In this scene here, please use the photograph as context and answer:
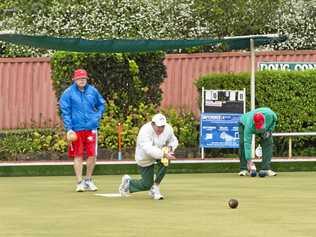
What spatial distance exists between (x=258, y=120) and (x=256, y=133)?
1.44ft

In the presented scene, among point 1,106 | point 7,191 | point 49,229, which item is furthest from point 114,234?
point 1,106

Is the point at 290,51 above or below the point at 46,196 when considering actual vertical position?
above

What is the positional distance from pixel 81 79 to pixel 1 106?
940cm

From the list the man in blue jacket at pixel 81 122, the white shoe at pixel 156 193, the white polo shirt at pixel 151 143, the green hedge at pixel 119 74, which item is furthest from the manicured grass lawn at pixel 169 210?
the green hedge at pixel 119 74

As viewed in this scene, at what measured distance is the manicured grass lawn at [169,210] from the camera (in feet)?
29.3

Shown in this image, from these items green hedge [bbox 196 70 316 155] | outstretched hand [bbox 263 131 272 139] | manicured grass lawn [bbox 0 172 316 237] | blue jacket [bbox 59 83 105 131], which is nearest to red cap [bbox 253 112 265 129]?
outstretched hand [bbox 263 131 272 139]

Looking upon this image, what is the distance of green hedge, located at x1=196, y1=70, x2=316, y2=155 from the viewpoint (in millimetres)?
19734

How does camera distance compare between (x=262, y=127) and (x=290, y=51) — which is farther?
(x=290, y=51)

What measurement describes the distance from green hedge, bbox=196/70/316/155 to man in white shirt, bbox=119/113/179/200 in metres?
7.84

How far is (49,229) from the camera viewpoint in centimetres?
902

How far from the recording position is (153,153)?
37.8ft

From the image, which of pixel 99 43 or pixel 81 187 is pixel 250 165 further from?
pixel 81 187

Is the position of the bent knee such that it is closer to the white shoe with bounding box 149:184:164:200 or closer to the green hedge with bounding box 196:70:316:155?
the white shoe with bounding box 149:184:164:200

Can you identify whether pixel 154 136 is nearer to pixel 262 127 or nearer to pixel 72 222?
pixel 72 222
